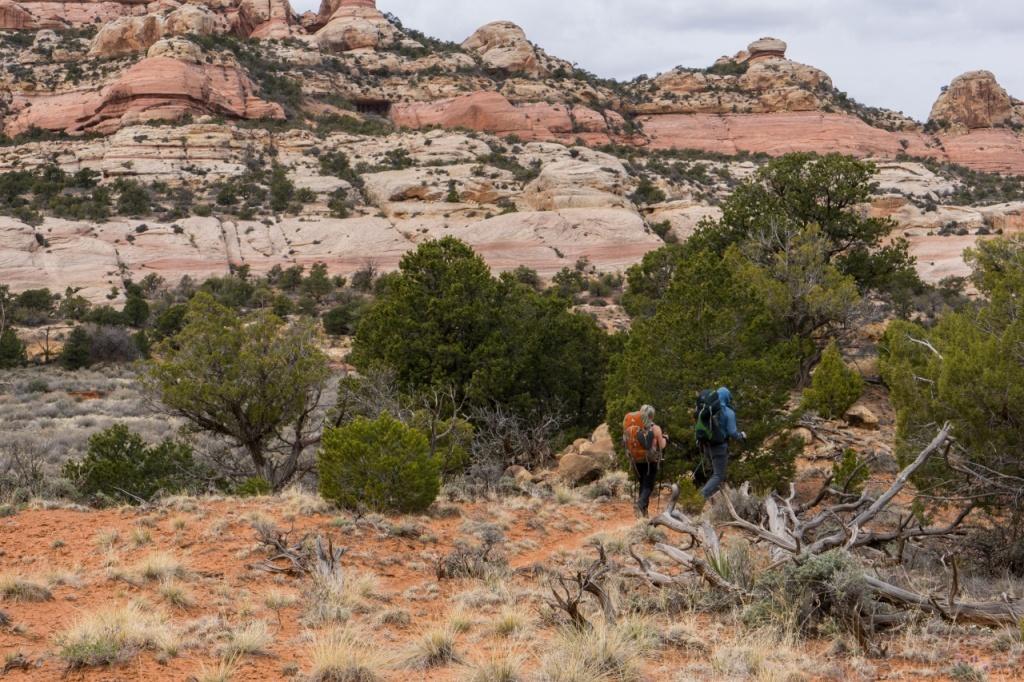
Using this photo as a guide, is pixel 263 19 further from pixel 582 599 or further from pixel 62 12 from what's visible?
pixel 582 599

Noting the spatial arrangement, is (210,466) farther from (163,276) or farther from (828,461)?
(163,276)

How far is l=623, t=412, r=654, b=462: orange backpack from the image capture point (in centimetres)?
985

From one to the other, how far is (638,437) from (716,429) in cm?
110

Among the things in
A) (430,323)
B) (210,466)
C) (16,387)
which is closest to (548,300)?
(430,323)

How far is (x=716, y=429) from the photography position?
9203 mm

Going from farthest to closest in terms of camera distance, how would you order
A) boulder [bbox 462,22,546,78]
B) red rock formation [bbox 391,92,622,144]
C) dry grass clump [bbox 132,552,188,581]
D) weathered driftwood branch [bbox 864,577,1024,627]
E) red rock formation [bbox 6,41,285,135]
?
1. boulder [bbox 462,22,546,78]
2. red rock formation [bbox 391,92,622,144]
3. red rock formation [bbox 6,41,285,135]
4. dry grass clump [bbox 132,552,188,581]
5. weathered driftwood branch [bbox 864,577,1024,627]

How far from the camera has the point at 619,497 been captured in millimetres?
12773

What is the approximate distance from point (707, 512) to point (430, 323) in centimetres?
821

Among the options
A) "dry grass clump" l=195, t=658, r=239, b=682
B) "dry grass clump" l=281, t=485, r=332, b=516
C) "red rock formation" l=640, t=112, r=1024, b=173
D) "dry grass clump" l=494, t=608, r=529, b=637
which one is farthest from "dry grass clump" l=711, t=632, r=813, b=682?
"red rock formation" l=640, t=112, r=1024, b=173

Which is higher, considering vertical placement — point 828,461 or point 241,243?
point 241,243

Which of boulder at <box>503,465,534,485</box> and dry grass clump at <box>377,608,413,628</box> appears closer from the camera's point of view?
dry grass clump at <box>377,608,413,628</box>

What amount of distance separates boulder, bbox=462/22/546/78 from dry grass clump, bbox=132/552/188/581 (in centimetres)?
8104

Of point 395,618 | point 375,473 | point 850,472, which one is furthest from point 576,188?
point 395,618

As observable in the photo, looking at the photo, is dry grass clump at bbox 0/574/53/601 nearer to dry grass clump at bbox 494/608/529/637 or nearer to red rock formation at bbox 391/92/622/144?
dry grass clump at bbox 494/608/529/637
